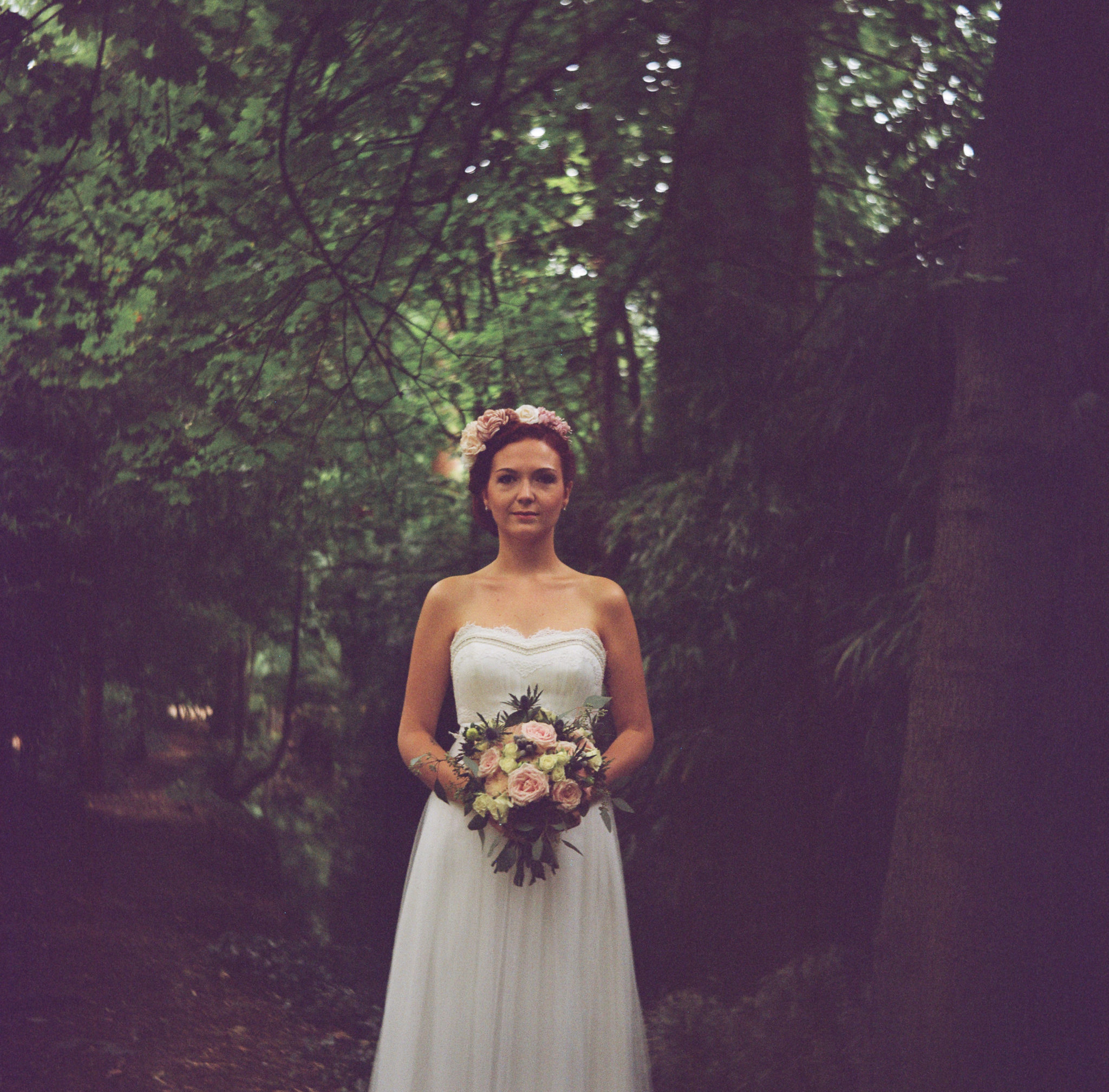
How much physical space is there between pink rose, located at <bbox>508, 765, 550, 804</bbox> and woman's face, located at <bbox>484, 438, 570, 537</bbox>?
29.1 inches

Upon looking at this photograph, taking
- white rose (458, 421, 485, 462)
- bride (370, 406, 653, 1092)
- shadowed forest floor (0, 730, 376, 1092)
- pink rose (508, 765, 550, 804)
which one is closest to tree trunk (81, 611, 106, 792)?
shadowed forest floor (0, 730, 376, 1092)

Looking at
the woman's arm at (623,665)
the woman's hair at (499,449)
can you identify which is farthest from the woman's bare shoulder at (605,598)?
the woman's hair at (499,449)

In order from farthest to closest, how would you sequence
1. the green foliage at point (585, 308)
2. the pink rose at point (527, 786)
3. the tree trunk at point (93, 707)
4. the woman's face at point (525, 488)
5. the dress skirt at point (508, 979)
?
the tree trunk at point (93, 707) → the green foliage at point (585, 308) → the woman's face at point (525, 488) → the dress skirt at point (508, 979) → the pink rose at point (527, 786)

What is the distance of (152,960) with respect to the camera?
19.6 ft

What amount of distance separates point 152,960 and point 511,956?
3.95 meters

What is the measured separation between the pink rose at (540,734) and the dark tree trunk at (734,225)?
210 centimetres

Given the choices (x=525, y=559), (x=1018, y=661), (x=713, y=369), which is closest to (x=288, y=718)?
(x=713, y=369)

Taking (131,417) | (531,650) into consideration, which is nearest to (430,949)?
(531,650)

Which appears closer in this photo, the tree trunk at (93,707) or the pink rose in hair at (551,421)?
the pink rose in hair at (551,421)

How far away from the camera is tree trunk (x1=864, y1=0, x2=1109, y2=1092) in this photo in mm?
2990

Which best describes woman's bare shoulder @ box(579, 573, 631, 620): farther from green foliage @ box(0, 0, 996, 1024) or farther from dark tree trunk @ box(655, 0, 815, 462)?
dark tree trunk @ box(655, 0, 815, 462)

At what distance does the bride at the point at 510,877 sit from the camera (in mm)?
2824

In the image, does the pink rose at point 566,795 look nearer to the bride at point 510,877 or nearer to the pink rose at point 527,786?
the pink rose at point 527,786

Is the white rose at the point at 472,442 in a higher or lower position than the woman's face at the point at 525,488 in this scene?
higher
